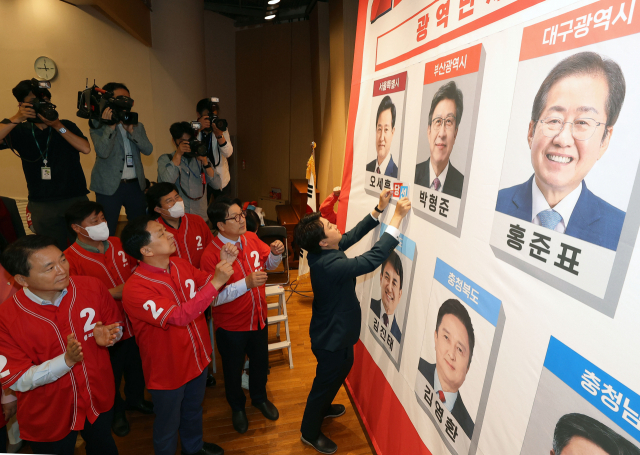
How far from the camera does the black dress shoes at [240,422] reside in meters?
2.41

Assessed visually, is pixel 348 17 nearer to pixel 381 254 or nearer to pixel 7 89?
pixel 381 254

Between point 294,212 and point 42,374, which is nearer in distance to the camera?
point 42,374

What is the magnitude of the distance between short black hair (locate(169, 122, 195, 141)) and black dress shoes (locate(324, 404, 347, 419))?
246 centimetres

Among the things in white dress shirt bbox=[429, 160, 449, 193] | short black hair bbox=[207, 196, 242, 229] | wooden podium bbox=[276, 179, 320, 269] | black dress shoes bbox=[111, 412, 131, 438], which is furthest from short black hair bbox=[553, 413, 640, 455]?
wooden podium bbox=[276, 179, 320, 269]

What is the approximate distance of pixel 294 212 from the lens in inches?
243

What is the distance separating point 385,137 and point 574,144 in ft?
3.94

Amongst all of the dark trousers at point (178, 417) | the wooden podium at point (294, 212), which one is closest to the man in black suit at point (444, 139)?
the dark trousers at point (178, 417)

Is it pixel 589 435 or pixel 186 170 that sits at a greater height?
pixel 186 170

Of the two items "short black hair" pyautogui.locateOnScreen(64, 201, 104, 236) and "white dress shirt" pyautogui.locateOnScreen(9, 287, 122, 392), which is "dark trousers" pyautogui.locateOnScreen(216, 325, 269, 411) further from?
"short black hair" pyautogui.locateOnScreen(64, 201, 104, 236)

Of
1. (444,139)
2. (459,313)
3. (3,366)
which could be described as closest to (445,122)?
(444,139)

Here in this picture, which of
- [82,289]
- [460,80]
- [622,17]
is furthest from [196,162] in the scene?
[622,17]

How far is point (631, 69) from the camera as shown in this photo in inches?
30.5

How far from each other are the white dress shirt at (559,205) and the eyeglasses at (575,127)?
125 mm

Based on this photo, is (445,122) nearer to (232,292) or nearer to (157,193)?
(232,292)
